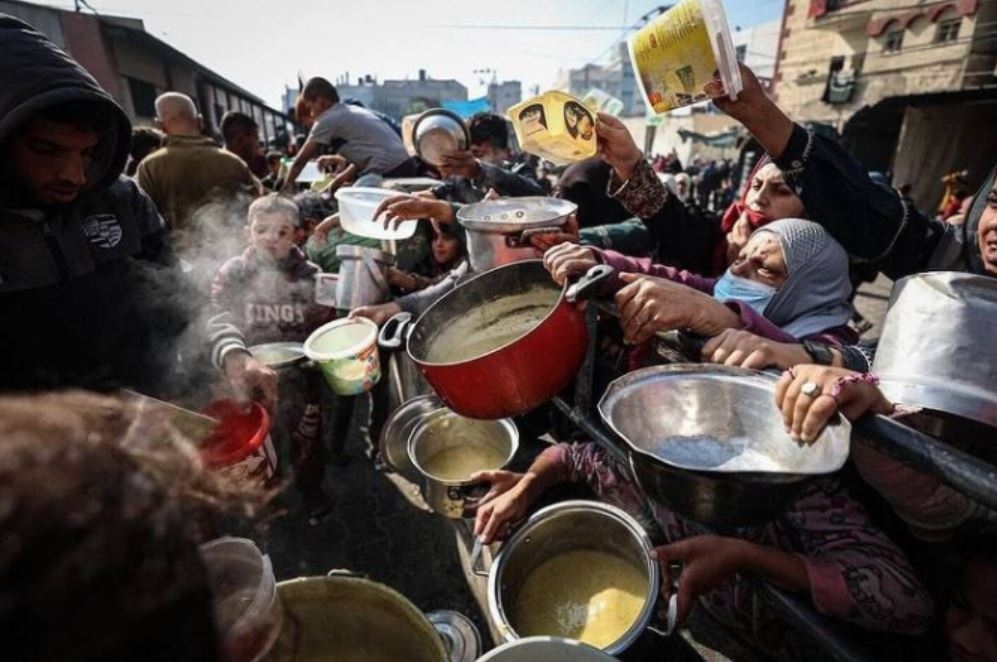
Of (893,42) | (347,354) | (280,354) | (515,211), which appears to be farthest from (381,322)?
(893,42)

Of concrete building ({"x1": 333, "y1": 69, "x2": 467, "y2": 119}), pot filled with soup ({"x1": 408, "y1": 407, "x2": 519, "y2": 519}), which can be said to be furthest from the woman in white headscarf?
concrete building ({"x1": 333, "y1": 69, "x2": 467, "y2": 119})

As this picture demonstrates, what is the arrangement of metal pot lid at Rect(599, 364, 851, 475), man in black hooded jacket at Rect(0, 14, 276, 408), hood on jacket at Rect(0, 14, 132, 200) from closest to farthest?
1. metal pot lid at Rect(599, 364, 851, 475)
2. hood on jacket at Rect(0, 14, 132, 200)
3. man in black hooded jacket at Rect(0, 14, 276, 408)

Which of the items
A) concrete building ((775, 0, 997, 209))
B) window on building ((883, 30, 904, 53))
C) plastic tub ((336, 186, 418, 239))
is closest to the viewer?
plastic tub ((336, 186, 418, 239))

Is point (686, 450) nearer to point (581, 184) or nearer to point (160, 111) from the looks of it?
point (581, 184)

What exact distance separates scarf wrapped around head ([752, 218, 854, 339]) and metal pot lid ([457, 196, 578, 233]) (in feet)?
2.95

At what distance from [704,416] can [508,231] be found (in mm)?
976

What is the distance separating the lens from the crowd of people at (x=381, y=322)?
482mm

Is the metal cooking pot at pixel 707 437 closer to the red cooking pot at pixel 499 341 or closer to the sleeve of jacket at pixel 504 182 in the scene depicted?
the red cooking pot at pixel 499 341

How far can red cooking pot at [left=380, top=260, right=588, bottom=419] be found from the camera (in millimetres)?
1312

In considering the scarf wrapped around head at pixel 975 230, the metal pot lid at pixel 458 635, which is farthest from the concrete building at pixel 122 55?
the scarf wrapped around head at pixel 975 230

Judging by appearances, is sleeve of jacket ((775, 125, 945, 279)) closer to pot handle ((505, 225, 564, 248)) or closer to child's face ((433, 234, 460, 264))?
pot handle ((505, 225, 564, 248))

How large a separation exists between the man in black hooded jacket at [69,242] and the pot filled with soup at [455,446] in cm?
82

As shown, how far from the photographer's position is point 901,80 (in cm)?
2238

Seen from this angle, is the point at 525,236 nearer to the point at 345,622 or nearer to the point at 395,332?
the point at 395,332
